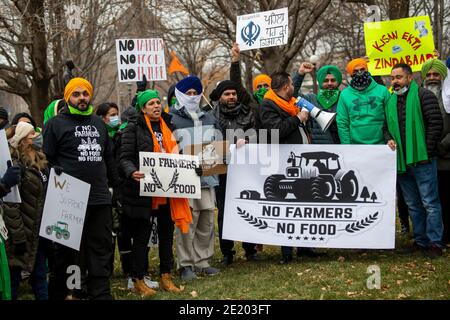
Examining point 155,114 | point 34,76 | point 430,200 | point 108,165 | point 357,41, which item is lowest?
point 430,200

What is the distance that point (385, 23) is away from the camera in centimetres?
1055

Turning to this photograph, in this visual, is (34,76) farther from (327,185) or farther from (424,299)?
(424,299)

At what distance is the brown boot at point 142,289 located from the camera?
714 centimetres

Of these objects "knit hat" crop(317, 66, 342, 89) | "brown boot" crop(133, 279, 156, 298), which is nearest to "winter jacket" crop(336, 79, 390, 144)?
"knit hat" crop(317, 66, 342, 89)

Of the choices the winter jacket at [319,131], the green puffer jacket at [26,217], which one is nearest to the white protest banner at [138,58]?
the winter jacket at [319,131]

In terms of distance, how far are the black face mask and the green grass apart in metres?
2.14

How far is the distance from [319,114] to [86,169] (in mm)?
2938

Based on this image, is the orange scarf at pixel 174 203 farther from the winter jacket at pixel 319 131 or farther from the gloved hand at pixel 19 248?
the winter jacket at pixel 319 131

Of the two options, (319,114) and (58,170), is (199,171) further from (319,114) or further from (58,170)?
(58,170)

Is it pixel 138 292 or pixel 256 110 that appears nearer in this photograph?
pixel 138 292

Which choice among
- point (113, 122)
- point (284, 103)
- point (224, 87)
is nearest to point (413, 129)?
point (284, 103)

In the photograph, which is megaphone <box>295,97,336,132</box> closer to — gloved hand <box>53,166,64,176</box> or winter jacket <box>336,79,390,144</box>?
winter jacket <box>336,79,390,144</box>
